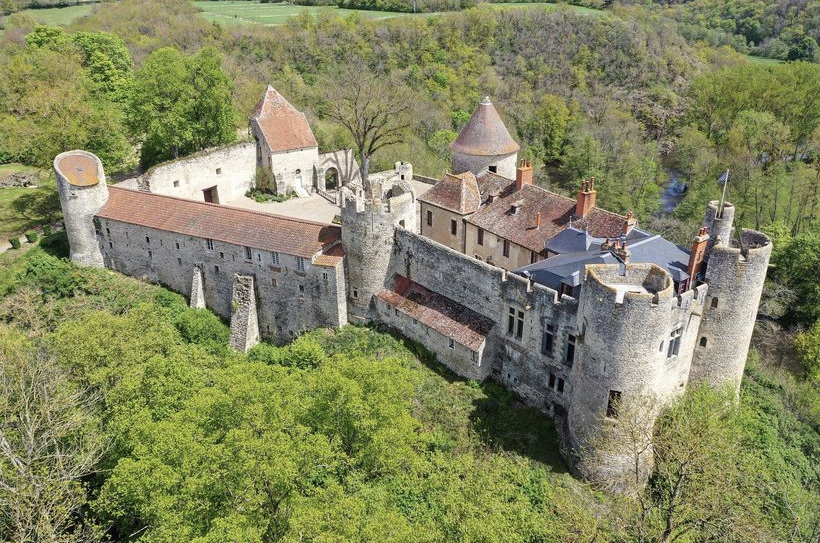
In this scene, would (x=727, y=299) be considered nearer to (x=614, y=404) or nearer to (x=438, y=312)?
(x=614, y=404)

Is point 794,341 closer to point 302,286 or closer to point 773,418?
point 773,418

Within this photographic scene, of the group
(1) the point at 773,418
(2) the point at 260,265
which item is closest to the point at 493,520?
(1) the point at 773,418

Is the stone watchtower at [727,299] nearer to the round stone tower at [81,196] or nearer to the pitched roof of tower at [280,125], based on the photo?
the pitched roof of tower at [280,125]

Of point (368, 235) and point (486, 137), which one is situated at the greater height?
point (486, 137)

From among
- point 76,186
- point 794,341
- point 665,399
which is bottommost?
point 794,341

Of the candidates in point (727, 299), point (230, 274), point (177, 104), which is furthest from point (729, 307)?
point (177, 104)

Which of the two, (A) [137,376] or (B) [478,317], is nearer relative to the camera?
(A) [137,376]
